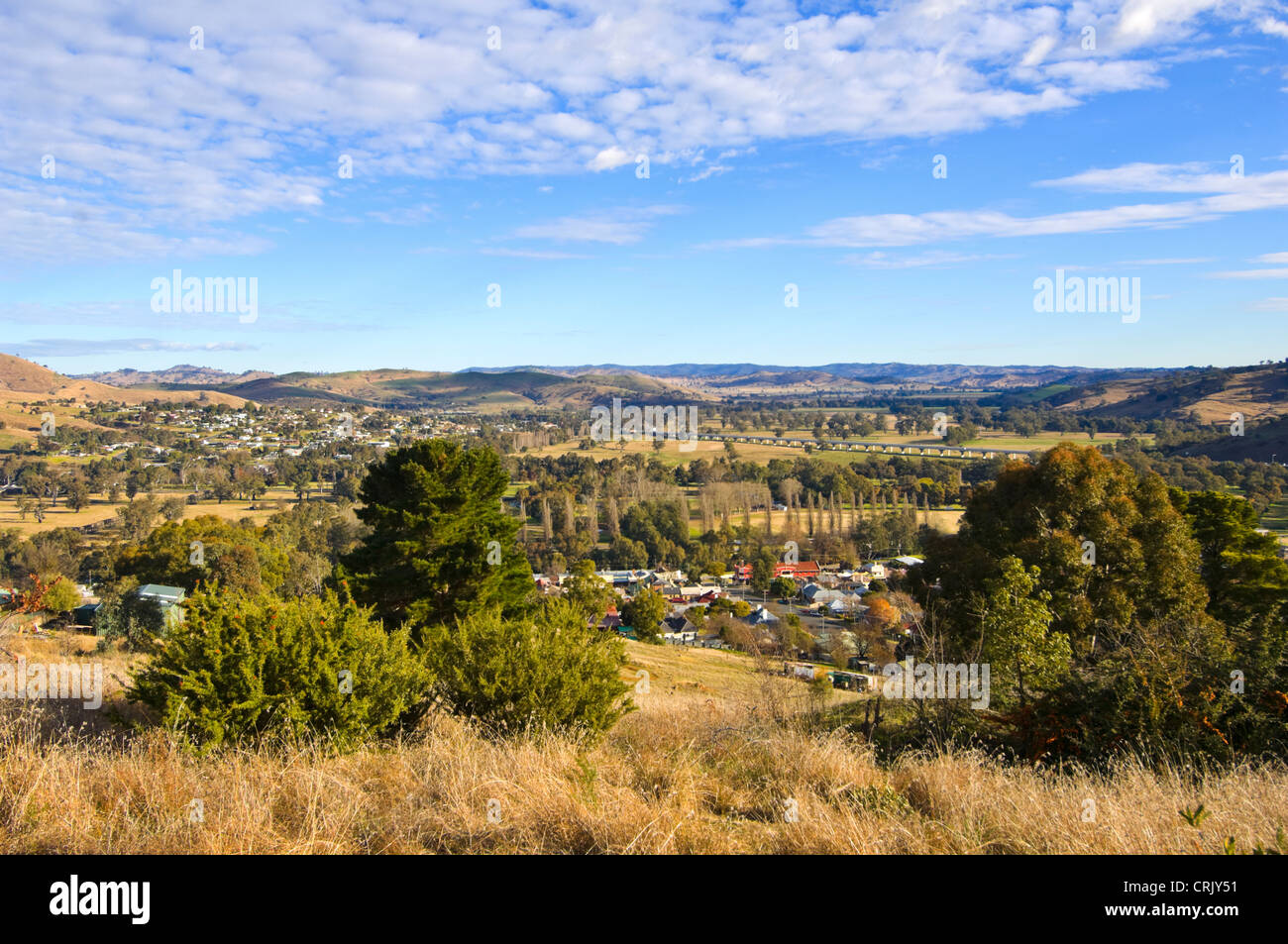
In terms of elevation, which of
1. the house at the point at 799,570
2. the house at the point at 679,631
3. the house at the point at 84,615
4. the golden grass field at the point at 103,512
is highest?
the golden grass field at the point at 103,512

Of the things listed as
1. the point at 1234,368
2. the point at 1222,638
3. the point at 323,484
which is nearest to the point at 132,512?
the point at 323,484

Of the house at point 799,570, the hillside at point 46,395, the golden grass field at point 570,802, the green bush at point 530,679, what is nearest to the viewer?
the golden grass field at point 570,802

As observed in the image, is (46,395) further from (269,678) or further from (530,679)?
(530,679)

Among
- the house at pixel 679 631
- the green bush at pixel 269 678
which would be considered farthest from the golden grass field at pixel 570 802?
A: the house at pixel 679 631

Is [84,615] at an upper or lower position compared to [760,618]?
upper

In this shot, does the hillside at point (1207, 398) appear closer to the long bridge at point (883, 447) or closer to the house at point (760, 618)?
the long bridge at point (883, 447)

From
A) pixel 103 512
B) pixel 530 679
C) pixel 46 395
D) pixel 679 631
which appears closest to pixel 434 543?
pixel 530 679

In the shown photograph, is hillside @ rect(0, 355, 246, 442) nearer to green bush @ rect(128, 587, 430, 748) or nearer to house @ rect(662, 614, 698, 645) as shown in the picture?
house @ rect(662, 614, 698, 645)

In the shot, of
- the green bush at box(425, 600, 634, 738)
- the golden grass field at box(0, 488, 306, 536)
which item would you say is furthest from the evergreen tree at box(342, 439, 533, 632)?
the golden grass field at box(0, 488, 306, 536)
